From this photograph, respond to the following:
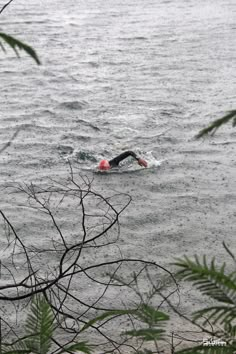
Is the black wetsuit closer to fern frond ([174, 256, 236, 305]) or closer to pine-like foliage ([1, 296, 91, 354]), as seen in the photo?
pine-like foliage ([1, 296, 91, 354])

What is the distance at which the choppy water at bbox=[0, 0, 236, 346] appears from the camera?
16.2ft

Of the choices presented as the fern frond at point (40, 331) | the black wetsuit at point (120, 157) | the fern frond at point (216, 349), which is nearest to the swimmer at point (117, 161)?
the black wetsuit at point (120, 157)

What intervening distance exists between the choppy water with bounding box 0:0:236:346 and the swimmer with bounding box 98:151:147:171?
9 cm

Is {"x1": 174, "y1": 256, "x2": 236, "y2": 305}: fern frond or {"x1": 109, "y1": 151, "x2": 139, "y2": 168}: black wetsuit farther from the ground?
{"x1": 174, "y1": 256, "x2": 236, "y2": 305}: fern frond

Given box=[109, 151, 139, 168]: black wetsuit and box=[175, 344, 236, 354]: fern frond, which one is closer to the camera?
box=[175, 344, 236, 354]: fern frond

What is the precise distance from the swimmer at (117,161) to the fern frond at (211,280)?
4.76m

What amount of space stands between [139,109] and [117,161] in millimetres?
1502

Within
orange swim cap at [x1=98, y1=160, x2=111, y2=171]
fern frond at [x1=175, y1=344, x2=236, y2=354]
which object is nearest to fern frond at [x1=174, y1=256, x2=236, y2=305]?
fern frond at [x1=175, y1=344, x2=236, y2=354]

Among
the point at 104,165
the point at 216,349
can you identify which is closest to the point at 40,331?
the point at 216,349

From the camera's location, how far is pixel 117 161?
18.5 ft

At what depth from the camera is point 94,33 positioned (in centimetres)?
1011

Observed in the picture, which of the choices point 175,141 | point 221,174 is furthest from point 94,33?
point 221,174

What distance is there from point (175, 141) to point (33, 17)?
235 inches

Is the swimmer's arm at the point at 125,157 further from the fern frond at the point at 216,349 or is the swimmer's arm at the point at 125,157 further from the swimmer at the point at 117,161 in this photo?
the fern frond at the point at 216,349
